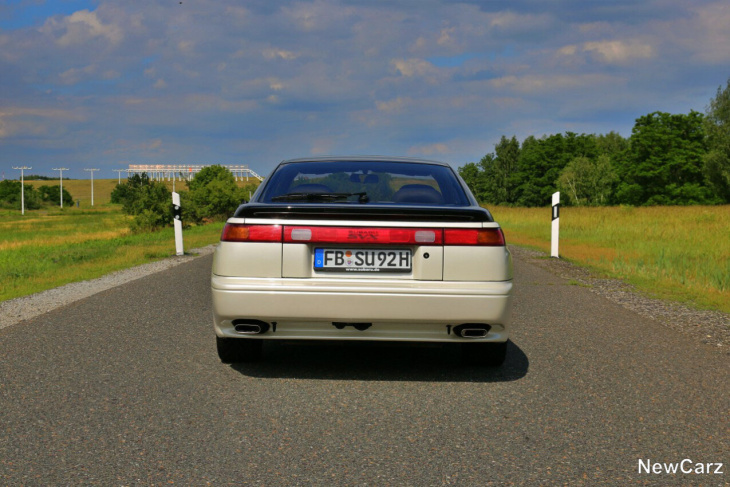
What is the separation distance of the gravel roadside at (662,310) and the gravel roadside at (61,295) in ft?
21.4

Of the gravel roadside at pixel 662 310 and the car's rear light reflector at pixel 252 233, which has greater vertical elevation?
the car's rear light reflector at pixel 252 233

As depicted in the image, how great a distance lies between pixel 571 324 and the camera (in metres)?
6.62

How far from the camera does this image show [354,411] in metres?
3.80

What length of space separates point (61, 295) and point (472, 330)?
6.27m

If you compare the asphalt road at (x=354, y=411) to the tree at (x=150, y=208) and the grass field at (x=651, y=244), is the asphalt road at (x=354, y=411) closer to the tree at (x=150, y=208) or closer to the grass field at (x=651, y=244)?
the grass field at (x=651, y=244)

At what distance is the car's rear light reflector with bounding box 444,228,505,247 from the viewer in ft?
13.7

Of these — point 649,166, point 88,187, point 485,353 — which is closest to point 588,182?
point 649,166

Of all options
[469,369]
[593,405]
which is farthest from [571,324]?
[593,405]

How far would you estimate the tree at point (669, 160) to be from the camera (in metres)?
61.8

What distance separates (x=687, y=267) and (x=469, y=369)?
8.99m

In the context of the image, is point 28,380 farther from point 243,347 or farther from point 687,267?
point 687,267

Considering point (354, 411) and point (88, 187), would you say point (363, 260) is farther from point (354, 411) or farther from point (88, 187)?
point (88, 187)

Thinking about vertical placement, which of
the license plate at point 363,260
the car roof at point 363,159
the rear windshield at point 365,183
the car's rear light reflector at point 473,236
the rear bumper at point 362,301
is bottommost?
the rear bumper at point 362,301

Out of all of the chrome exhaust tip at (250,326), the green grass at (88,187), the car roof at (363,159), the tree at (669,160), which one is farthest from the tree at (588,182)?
the green grass at (88,187)
